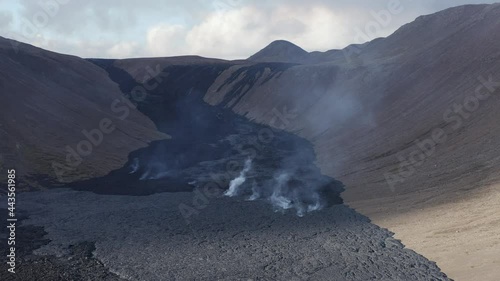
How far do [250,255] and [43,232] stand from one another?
14733mm

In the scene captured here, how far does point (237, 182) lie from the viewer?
49.0 metres

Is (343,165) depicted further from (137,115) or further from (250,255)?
(137,115)

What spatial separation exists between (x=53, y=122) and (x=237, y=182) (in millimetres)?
27672

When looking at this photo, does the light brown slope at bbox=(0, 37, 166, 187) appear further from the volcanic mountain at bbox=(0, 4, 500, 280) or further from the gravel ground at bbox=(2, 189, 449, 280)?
the gravel ground at bbox=(2, 189, 449, 280)

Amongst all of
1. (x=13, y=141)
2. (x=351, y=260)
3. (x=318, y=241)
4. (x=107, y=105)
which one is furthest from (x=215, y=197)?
(x=107, y=105)

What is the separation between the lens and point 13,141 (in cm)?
5038

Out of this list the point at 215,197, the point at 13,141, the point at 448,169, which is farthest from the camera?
the point at 13,141

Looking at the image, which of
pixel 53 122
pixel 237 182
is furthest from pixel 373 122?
pixel 53 122

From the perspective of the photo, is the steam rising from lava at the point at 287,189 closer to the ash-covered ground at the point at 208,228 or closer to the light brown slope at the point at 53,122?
the ash-covered ground at the point at 208,228

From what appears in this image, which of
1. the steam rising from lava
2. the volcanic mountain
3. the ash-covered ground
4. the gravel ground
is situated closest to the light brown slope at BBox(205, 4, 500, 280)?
the volcanic mountain

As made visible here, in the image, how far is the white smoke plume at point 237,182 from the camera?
43.9 meters

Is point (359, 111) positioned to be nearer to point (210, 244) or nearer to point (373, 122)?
point (373, 122)

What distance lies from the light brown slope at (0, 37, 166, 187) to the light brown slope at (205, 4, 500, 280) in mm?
26191

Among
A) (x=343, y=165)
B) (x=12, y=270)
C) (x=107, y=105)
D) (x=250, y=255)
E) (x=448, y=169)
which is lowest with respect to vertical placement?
(x=12, y=270)
